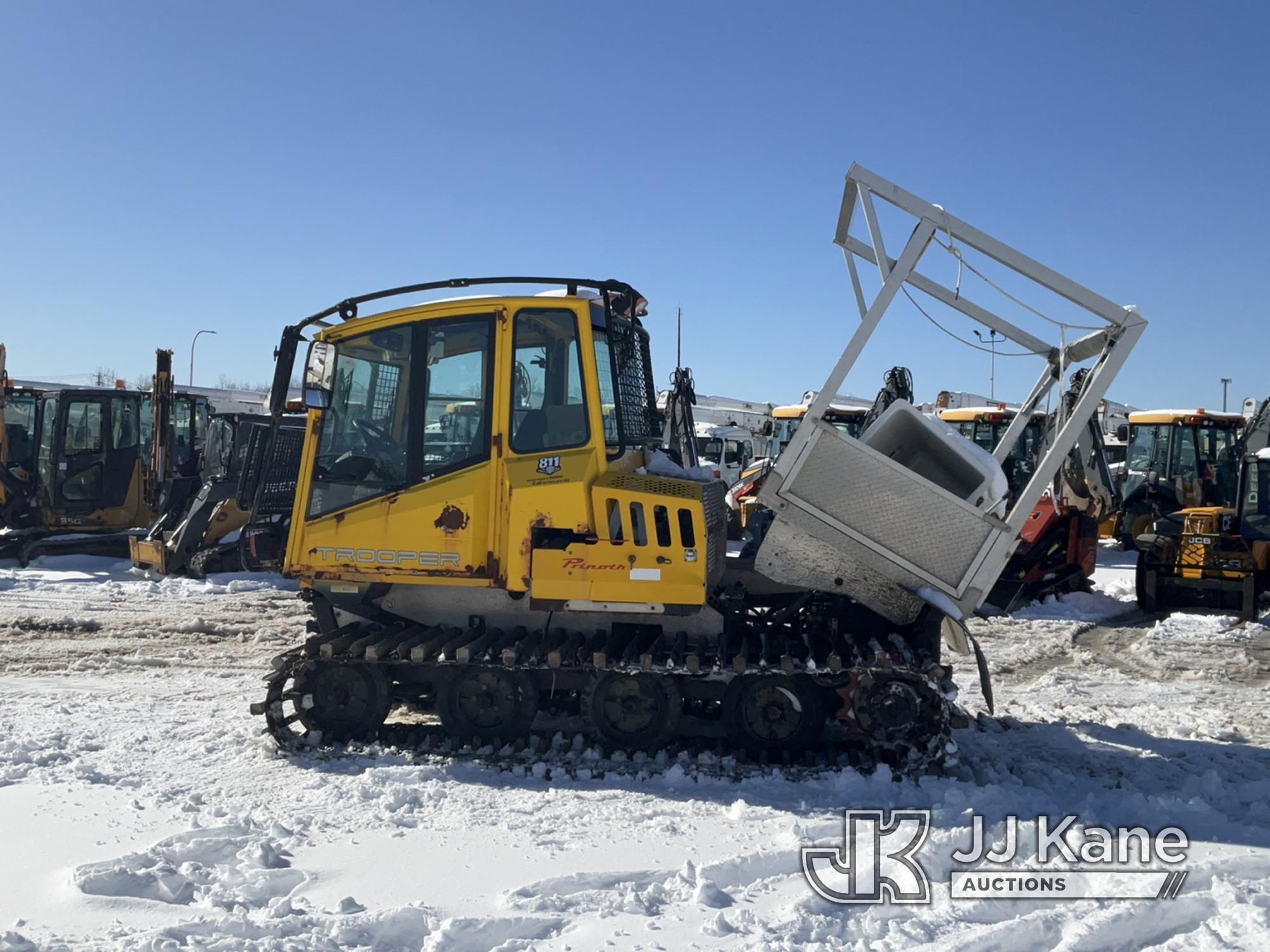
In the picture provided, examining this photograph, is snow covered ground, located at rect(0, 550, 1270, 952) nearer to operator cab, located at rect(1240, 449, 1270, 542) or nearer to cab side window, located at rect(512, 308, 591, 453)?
cab side window, located at rect(512, 308, 591, 453)

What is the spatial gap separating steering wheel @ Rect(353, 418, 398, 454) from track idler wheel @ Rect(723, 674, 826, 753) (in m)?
2.47

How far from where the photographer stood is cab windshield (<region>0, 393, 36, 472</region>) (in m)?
16.2

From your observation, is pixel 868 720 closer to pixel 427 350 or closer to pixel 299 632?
pixel 427 350

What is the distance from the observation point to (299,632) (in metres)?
10.2

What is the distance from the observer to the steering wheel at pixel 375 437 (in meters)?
6.24

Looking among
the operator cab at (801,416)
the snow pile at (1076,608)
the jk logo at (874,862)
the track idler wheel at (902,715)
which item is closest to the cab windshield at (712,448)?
the operator cab at (801,416)

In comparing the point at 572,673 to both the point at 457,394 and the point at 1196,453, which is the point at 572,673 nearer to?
the point at 457,394

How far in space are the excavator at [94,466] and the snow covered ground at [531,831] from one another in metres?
8.09

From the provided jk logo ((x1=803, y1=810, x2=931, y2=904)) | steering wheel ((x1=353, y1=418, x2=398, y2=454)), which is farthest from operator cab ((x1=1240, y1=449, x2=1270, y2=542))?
steering wheel ((x1=353, y1=418, x2=398, y2=454))

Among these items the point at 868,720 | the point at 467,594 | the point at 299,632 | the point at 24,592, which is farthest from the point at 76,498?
the point at 868,720

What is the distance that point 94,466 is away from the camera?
618 inches

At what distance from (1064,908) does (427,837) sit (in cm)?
279

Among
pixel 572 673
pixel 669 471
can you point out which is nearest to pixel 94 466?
pixel 572 673

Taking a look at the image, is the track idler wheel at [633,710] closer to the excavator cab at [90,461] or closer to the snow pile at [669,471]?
the snow pile at [669,471]
